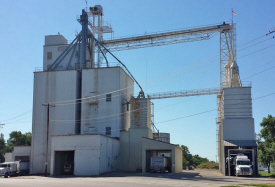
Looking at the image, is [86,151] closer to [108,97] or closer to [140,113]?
[108,97]

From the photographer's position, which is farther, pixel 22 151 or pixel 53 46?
pixel 53 46

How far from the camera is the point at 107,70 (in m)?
61.6

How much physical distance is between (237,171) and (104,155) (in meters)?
19.2

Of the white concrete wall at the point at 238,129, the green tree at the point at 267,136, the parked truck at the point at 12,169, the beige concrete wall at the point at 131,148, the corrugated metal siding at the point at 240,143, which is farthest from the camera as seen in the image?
the green tree at the point at 267,136

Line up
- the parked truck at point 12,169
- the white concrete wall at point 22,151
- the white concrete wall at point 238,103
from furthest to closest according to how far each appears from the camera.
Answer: the white concrete wall at point 22,151 < the white concrete wall at point 238,103 < the parked truck at point 12,169

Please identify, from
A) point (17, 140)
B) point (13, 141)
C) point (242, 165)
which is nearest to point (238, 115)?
point (242, 165)

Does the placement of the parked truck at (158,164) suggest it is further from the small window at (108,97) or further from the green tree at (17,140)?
the green tree at (17,140)

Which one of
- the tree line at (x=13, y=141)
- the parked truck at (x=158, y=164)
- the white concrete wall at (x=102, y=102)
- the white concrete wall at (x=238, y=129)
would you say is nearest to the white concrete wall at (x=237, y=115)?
the white concrete wall at (x=238, y=129)

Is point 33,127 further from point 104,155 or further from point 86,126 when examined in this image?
point 104,155

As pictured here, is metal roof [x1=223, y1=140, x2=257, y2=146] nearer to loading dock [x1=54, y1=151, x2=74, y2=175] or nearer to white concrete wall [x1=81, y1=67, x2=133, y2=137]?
white concrete wall [x1=81, y1=67, x2=133, y2=137]

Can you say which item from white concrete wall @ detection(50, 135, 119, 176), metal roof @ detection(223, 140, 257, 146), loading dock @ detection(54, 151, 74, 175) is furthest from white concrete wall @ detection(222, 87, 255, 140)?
loading dock @ detection(54, 151, 74, 175)

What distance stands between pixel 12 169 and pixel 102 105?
18302mm

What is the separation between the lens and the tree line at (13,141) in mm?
100500

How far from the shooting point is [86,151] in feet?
161
